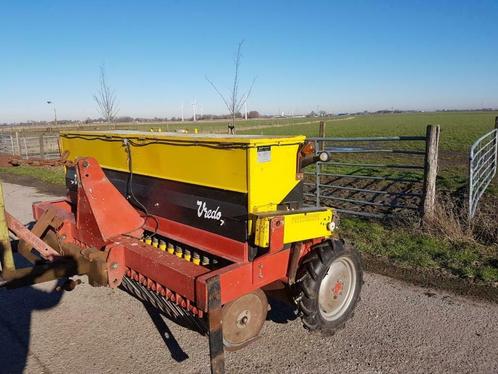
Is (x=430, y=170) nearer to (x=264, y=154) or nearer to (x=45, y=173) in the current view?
(x=264, y=154)

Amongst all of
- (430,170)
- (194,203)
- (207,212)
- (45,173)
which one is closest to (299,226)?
(207,212)

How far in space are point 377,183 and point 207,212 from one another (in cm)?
871

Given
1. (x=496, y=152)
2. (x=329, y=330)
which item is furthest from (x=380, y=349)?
(x=496, y=152)

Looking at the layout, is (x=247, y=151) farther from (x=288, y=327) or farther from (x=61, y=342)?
(x=61, y=342)

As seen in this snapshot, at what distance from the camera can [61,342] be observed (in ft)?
11.6

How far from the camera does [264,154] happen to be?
9.78 feet

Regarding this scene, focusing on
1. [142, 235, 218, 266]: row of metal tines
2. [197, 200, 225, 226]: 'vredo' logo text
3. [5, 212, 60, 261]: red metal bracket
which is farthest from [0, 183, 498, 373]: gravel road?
[197, 200, 225, 226]: 'vredo' logo text

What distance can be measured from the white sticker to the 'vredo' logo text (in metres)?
0.56

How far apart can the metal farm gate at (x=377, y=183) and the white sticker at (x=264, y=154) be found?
2.48 m

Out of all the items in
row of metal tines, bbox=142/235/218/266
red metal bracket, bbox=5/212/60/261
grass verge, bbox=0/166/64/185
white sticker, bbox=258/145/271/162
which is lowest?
grass verge, bbox=0/166/64/185

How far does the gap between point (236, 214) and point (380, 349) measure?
167 centimetres

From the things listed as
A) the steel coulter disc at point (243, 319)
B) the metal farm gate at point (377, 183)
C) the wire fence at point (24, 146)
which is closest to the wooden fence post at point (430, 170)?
the metal farm gate at point (377, 183)

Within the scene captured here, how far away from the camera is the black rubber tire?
3182 millimetres

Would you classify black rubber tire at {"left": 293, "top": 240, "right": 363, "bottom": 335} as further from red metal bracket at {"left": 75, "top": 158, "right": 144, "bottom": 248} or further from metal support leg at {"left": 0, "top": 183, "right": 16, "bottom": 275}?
metal support leg at {"left": 0, "top": 183, "right": 16, "bottom": 275}
